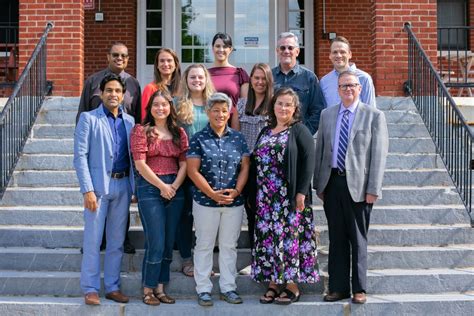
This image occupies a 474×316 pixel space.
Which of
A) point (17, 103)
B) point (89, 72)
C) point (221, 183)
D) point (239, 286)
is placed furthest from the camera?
point (89, 72)

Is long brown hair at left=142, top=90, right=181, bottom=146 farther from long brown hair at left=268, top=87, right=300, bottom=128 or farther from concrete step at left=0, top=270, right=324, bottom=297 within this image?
concrete step at left=0, top=270, right=324, bottom=297

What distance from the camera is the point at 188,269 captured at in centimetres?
505

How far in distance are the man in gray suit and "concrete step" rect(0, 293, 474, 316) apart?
110 millimetres

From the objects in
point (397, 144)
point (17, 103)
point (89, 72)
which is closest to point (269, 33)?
point (89, 72)

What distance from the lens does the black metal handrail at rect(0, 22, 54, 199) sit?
625cm

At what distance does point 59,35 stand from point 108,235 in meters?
4.05

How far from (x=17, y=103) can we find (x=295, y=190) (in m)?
3.69

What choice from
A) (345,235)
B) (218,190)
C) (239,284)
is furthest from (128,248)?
(345,235)

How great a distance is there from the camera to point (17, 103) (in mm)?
6715

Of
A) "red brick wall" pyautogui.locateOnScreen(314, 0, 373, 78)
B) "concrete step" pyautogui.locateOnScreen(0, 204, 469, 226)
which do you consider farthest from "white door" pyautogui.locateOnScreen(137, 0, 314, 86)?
"concrete step" pyautogui.locateOnScreen(0, 204, 469, 226)

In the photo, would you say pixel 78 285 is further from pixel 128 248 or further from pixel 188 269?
pixel 188 269

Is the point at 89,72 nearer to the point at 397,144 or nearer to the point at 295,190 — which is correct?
the point at 397,144

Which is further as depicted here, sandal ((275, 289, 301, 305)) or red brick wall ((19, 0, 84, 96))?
red brick wall ((19, 0, 84, 96))

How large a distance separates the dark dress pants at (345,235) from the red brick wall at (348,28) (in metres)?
6.37
